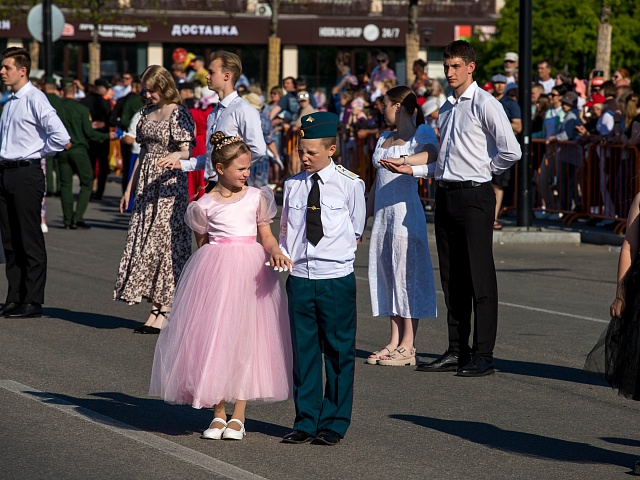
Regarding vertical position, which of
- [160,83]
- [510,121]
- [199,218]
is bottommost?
[199,218]

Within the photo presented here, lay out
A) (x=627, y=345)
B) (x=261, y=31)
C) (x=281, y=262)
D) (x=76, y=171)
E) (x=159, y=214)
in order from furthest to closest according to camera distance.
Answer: (x=261, y=31) → (x=76, y=171) → (x=159, y=214) → (x=281, y=262) → (x=627, y=345)

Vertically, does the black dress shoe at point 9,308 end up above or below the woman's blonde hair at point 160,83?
below

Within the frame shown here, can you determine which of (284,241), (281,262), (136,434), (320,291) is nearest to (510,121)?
(284,241)

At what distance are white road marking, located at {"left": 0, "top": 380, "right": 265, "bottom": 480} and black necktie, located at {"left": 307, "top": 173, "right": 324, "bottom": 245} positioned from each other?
1225 mm

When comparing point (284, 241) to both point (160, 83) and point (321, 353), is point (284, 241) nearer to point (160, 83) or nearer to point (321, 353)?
point (321, 353)

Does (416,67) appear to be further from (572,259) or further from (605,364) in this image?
(605,364)

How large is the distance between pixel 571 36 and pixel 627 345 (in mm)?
40839

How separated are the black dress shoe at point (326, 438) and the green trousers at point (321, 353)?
24mm

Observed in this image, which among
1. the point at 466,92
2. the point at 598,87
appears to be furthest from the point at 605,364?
the point at 598,87

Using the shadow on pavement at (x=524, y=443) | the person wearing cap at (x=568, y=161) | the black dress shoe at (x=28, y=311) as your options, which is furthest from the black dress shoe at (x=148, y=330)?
the person wearing cap at (x=568, y=161)

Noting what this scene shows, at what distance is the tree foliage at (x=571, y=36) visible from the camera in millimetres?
46000

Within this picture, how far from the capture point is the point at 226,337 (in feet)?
22.0

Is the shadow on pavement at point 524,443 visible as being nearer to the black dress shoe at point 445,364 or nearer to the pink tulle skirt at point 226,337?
the pink tulle skirt at point 226,337

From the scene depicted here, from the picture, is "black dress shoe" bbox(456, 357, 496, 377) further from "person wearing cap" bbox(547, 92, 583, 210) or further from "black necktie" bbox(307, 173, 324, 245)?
"person wearing cap" bbox(547, 92, 583, 210)
